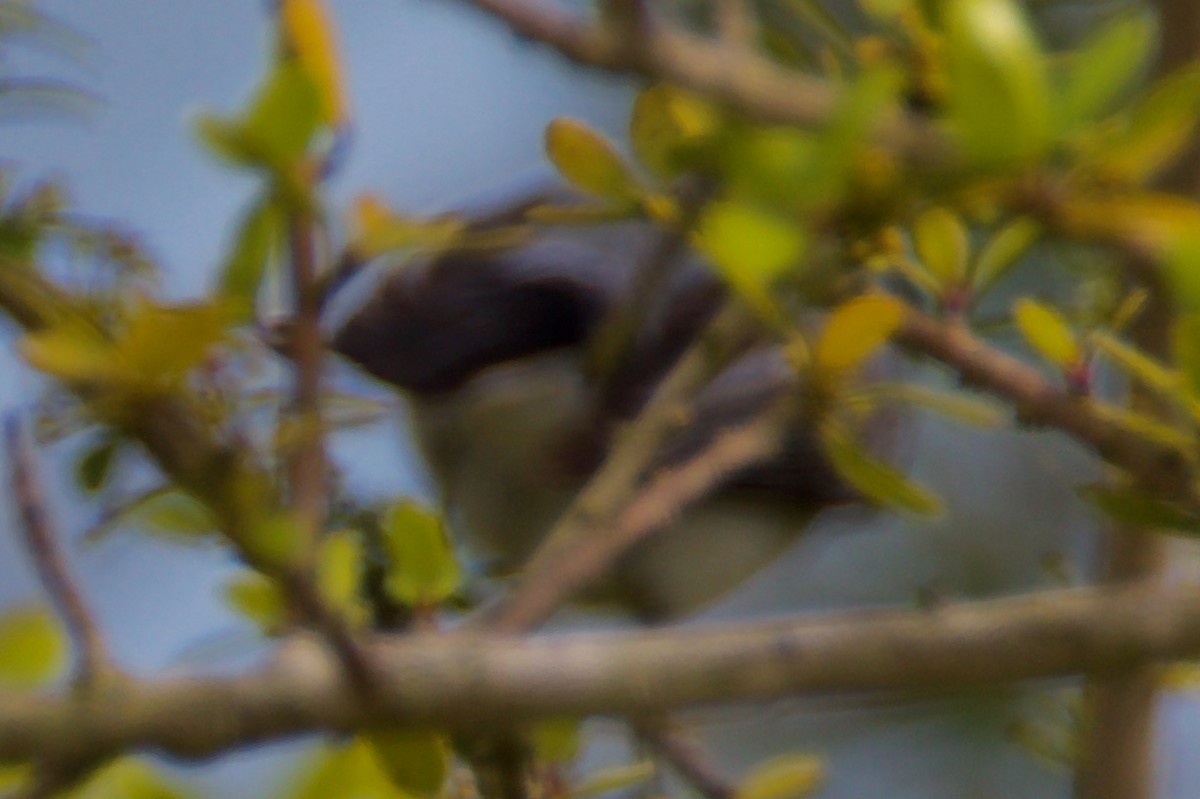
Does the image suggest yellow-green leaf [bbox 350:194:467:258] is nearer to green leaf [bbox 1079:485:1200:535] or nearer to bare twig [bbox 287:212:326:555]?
bare twig [bbox 287:212:326:555]

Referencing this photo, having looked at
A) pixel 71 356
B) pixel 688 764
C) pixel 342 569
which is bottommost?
pixel 688 764

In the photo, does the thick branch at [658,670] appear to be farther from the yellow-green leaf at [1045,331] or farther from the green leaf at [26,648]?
the green leaf at [26,648]

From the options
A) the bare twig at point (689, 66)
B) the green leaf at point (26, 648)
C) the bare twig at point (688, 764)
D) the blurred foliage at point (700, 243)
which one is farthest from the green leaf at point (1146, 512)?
the green leaf at point (26, 648)

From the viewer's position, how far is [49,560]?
0.35 metres

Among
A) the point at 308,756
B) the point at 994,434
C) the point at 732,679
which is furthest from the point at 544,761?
the point at 994,434

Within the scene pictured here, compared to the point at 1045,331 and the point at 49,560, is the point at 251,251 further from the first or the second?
the point at 1045,331

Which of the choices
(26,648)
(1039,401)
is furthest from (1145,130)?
(26,648)

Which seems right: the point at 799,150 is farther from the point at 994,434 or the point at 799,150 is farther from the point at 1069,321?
the point at 994,434

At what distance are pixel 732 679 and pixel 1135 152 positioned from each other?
149 mm

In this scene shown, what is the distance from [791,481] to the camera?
70 cm

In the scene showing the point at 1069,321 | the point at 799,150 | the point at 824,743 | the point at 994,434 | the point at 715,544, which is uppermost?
the point at 799,150

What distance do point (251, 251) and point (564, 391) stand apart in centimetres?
32

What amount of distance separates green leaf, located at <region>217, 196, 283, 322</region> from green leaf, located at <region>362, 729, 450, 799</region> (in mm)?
129

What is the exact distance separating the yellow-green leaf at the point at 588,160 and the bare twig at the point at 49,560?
140mm
